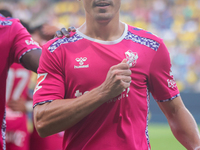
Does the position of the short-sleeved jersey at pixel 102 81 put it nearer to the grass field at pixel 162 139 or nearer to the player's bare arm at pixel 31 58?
the player's bare arm at pixel 31 58

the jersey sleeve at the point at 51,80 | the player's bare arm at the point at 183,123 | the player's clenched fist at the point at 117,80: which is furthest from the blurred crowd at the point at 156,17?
the player's clenched fist at the point at 117,80

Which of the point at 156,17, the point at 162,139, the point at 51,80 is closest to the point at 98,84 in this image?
the point at 51,80

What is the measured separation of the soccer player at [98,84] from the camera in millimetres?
2207

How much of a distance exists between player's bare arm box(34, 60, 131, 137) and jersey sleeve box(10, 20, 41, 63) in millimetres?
691

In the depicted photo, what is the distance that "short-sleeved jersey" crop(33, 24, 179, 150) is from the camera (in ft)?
7.35

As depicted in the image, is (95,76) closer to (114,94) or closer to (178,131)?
(114,94)

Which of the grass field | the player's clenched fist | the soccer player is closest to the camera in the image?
the player's clenched fist

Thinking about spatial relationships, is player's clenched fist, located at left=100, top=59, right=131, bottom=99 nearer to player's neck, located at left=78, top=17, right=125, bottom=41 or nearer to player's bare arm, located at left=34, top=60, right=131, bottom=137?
player's bare arm, located at left=34, top=60, right=131, bottom=137

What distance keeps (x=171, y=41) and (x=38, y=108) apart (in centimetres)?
1255

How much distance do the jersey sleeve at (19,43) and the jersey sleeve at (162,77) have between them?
39.8 inches

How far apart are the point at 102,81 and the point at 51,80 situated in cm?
33

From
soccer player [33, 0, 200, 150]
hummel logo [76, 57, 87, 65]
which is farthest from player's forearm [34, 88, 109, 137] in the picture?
hummel logo [76, 57, 87, 65]

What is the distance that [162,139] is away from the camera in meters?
10.1

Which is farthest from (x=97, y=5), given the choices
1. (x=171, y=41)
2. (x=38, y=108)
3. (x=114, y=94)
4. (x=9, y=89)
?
(x=171, y=41)
